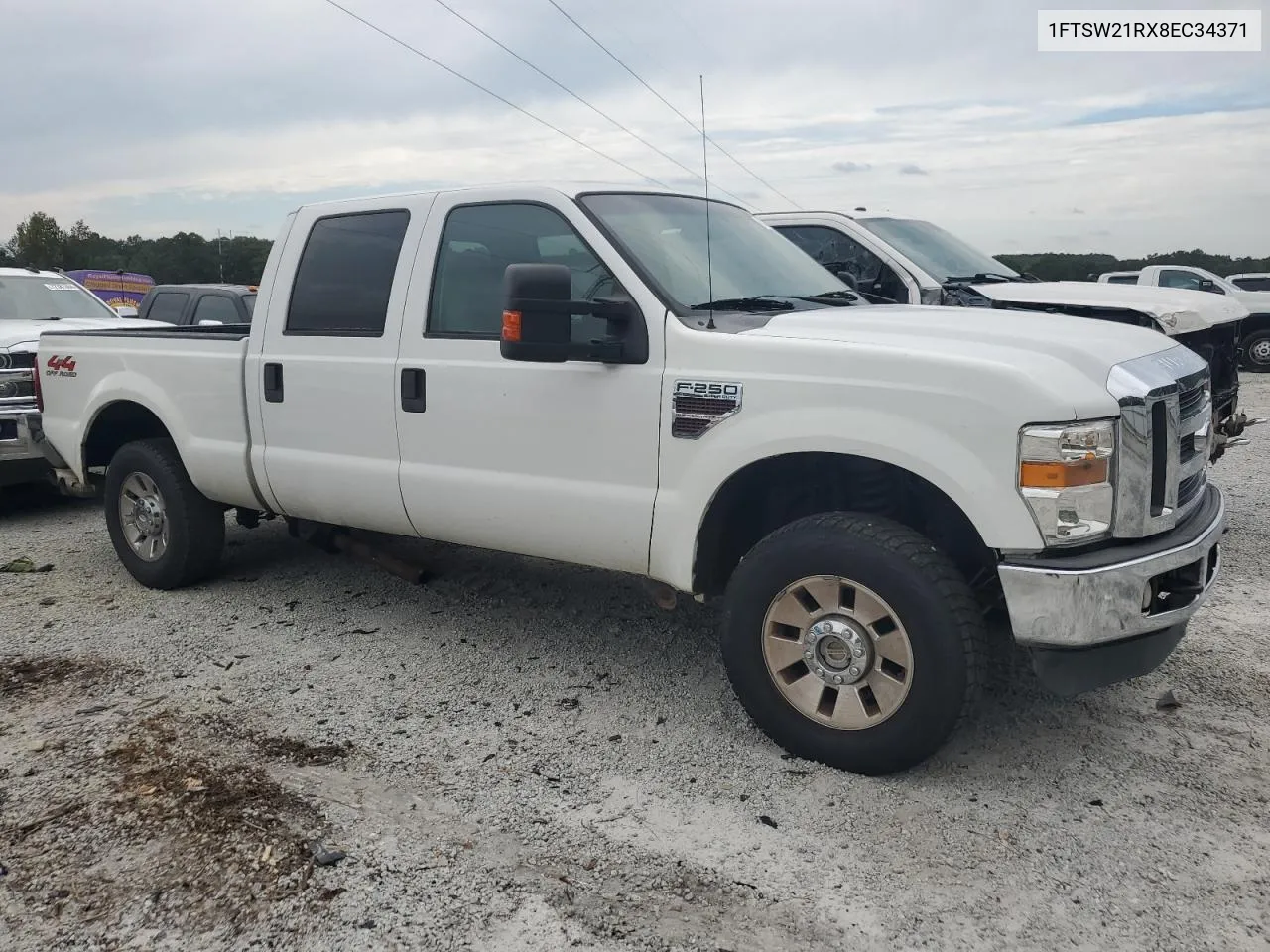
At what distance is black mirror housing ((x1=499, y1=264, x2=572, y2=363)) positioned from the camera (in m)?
3.46

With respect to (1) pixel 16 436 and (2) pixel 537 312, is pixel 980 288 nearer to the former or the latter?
(2) pixel 537 312

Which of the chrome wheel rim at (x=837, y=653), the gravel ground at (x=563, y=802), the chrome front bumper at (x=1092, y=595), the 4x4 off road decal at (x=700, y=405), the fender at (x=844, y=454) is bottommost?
the gravel ground at (x=563, y=802)

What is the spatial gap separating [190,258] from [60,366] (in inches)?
1249

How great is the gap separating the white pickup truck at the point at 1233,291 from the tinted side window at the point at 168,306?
13.7 m

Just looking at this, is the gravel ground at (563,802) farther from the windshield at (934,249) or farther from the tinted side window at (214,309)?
the tinted side window at (214,309)

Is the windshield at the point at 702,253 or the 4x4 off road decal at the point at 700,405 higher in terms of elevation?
the windshield at the point at 702,253

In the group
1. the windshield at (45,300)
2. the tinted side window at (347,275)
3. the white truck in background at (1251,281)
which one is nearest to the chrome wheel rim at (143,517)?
the tinted side window at (347,275)

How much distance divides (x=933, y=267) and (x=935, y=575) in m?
5.05

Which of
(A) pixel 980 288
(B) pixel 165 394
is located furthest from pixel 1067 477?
(A) pixel 980 288

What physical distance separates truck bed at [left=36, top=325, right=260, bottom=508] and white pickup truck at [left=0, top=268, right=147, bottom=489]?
59.7 inches

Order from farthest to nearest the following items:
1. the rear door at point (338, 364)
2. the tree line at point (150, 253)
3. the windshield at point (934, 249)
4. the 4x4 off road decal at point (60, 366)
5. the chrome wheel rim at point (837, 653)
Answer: the tree line at point (150, 253), the windshield at point (934, 249), the 4x4 off road decal at point (60, 366), the rear door at point (338, 364), the chrome wheel rim at point (837, 653)

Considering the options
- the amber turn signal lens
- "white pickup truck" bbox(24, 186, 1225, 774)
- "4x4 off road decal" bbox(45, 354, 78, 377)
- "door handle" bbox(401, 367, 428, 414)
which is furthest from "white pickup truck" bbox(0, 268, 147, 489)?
the amber turn signal lens

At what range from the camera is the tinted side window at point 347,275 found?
4520mm

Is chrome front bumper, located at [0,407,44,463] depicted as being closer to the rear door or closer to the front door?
the rear door
